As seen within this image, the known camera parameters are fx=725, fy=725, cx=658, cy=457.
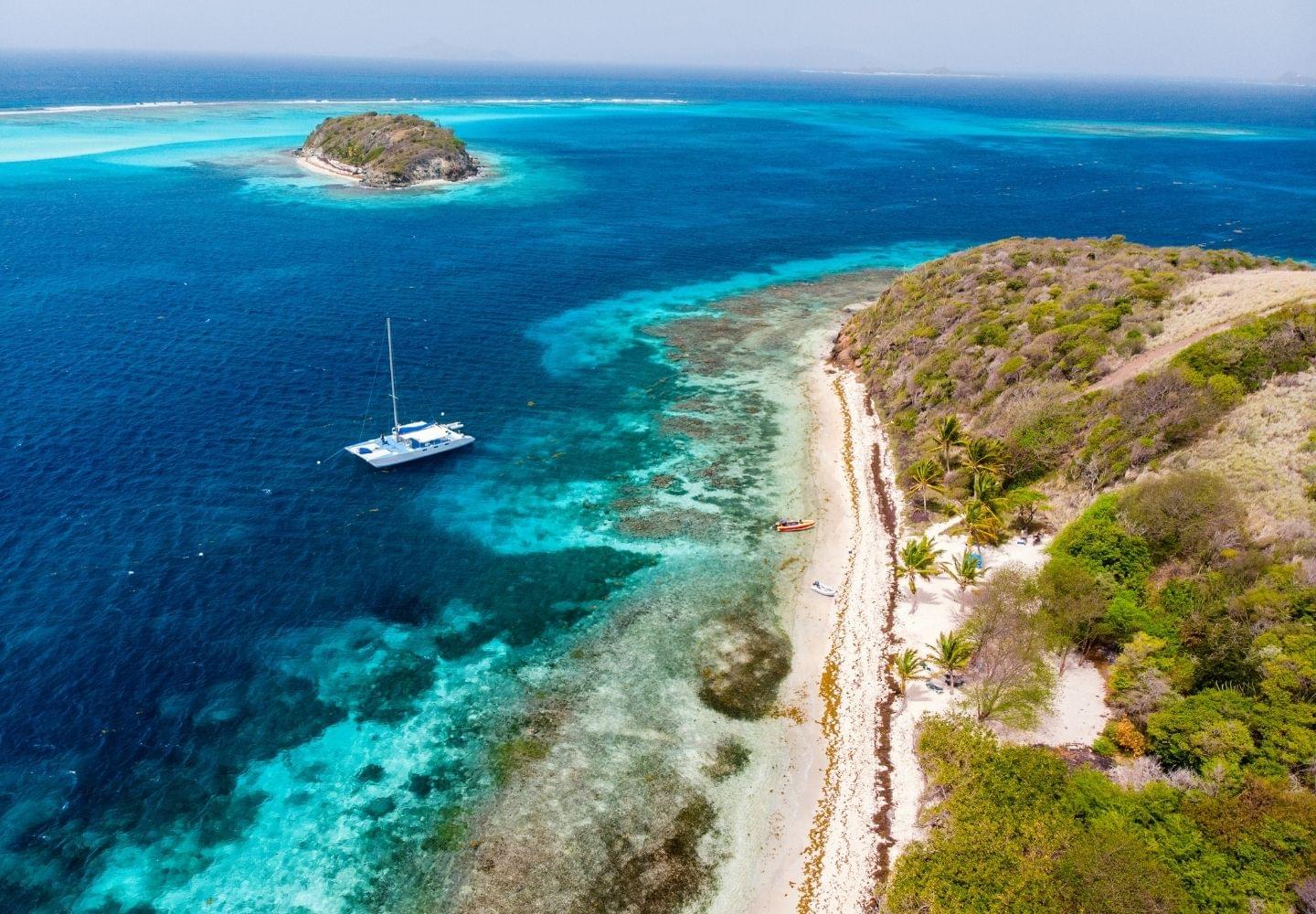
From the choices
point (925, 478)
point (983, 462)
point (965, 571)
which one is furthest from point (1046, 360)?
point (965, 571)

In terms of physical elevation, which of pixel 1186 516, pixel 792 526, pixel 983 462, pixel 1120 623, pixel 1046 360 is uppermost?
pixel 1046 360

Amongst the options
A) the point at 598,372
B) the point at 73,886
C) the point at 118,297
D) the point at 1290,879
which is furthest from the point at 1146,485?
the point at 118,297

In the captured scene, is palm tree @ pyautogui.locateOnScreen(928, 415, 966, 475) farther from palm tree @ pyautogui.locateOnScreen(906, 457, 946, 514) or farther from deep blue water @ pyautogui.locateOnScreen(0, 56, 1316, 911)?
deep blue water @ pyautogui.locateOnScreen(0, 56, 1316, 911)

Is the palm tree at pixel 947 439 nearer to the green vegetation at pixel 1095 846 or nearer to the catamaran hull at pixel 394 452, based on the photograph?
the green vegetation at pixel 1095 846

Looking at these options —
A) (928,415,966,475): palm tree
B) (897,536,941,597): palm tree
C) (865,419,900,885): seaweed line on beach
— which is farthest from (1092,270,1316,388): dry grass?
(897,536,941,597): palm tree

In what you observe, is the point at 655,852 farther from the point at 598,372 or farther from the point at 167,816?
the point at 598,372

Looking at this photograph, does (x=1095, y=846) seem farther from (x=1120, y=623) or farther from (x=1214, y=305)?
(x=1214, y=305)
